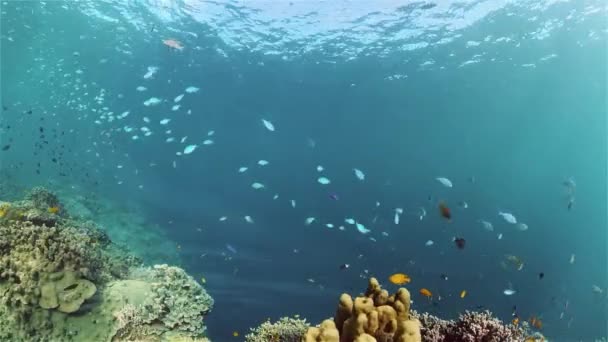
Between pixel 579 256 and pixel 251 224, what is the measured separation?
212ft

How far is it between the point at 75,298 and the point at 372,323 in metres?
5.65

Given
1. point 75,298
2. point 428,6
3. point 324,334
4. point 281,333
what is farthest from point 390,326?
point 428,6

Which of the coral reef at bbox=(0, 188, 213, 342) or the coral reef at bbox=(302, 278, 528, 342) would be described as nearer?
the coral reef at bbox=(302, 278, 528, 342)

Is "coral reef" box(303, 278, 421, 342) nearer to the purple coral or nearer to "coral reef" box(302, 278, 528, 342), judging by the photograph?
"coral reef" box(302, 278, 528, 342)

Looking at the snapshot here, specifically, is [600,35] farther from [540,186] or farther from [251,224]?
[540,186]

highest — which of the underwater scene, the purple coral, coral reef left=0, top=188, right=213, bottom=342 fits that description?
the underwater scene

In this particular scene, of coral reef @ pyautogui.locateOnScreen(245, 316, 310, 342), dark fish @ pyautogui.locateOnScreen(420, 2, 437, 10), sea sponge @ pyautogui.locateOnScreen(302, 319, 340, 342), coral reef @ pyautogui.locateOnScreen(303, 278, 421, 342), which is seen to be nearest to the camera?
sea sponge @ pyautogui.locateOnScreen(302, 319, 340, 342)

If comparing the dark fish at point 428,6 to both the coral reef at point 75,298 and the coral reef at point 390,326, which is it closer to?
the coral reef at point 75,298

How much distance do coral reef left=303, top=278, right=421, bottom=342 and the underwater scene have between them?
0.03m

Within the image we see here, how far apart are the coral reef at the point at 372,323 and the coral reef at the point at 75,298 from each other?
3.74 metres

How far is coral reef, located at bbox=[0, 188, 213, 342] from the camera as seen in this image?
7.09m

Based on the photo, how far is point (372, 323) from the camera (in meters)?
4.45

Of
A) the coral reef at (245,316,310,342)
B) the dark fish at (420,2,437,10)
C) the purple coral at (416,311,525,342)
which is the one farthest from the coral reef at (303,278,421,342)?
the dark fish at (420,2,437,10)

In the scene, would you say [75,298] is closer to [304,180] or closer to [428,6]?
[428,6]
